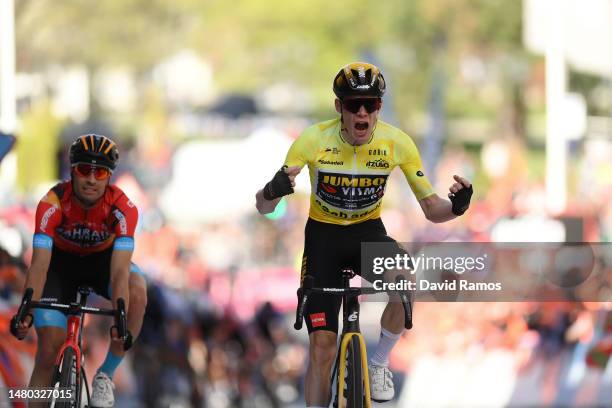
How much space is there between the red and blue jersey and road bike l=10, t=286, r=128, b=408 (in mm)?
464

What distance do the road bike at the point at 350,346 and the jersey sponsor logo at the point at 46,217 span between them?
67.4 inches

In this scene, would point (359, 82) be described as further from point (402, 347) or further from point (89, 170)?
point (402, 347)

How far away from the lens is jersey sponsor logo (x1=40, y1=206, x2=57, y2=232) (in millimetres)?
9555

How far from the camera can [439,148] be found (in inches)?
1745

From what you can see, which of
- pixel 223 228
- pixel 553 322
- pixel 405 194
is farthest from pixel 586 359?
pixel 405 194

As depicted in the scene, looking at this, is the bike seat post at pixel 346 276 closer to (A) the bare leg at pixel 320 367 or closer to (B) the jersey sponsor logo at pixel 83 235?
(A) the bare leg at pixel 320 367

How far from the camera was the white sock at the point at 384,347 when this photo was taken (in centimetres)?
970

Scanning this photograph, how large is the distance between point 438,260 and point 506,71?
40339 mm

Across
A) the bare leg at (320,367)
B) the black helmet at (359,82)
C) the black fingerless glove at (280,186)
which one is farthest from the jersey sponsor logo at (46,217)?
the black helmet at (359,82)

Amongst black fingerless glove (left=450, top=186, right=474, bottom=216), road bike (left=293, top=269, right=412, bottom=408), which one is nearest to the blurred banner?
road bike (left=293, top=269, right=412, bottom=408)

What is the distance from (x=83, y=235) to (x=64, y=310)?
2.20 feet

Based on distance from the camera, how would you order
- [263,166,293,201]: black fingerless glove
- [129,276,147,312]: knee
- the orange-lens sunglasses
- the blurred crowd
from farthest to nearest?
the blurred crowd → [129,276,147,312]: knee → the orange-lens sunglasses → [263,166,293,201]: black fingerless glove

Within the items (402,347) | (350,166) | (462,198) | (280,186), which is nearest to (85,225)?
(280,186)

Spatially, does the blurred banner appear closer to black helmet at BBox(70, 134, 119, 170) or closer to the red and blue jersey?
the red and blue jersey
